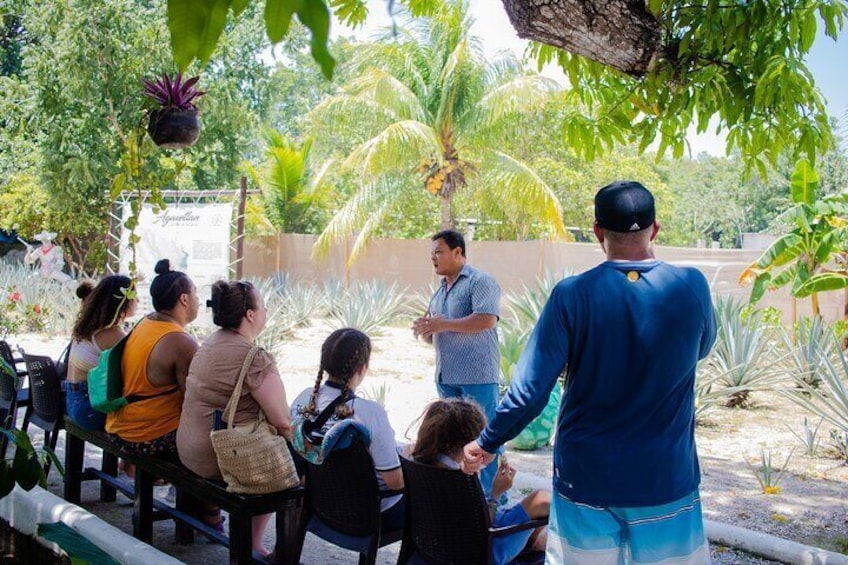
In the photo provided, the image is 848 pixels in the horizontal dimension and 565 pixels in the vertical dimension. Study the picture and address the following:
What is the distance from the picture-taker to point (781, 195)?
48625 millimetres

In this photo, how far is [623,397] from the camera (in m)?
2.71

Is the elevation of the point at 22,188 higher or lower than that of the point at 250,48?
lower

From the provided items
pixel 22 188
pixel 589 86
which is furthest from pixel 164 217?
pixel 22 188

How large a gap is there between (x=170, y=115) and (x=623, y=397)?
255 centimetres

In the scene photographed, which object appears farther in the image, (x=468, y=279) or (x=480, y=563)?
(x=468, y=279)

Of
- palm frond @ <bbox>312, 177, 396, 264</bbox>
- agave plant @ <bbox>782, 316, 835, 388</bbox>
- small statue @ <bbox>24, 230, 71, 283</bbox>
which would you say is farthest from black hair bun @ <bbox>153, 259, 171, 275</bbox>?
small statue @ <bbox>24, 230, 71, 283</bbox>

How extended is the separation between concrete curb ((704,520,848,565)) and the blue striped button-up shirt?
157 centimetres

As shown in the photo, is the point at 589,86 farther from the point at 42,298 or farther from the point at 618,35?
the point at 42,298

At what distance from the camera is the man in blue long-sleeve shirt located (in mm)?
2705

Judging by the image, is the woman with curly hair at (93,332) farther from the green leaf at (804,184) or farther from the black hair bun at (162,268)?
the green leaf at (804,184)

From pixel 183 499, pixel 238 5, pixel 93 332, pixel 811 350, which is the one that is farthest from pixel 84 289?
pixel 811 350

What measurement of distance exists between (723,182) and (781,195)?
6717 mm

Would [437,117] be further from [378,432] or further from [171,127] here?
[378,432]

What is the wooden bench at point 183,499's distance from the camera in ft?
12.8
